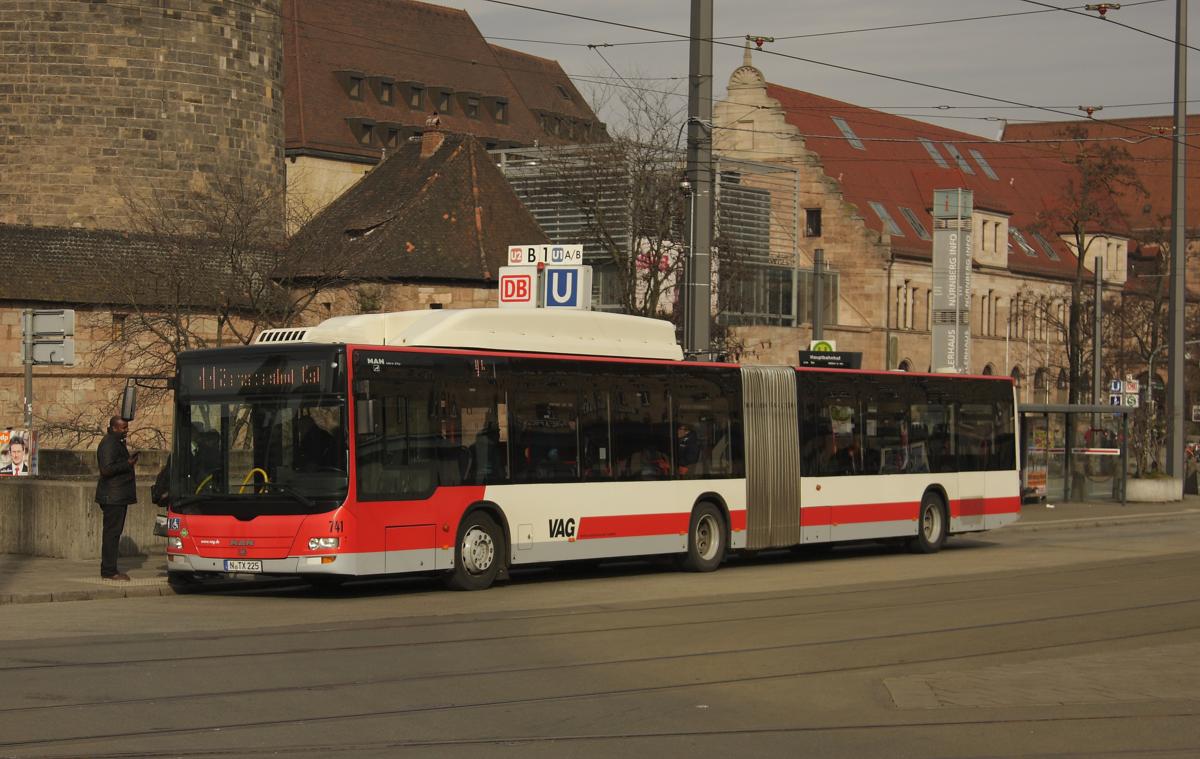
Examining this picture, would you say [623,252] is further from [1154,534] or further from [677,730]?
[677,730]

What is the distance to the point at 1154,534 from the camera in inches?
1276

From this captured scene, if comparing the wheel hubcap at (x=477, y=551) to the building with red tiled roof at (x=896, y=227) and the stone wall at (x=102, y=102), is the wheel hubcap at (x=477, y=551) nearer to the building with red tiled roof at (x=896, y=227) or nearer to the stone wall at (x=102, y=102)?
the stone wall at (x=102, y=102)

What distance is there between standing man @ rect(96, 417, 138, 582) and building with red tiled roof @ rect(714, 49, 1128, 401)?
2056 inches

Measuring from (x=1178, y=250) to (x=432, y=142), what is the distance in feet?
80.2

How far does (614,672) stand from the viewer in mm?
12180

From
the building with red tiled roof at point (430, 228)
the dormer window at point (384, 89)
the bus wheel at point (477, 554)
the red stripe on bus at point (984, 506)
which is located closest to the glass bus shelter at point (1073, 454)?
the red stripe on bus at point (984, 506)

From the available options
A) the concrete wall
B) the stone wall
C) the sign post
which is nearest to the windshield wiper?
the concrete wall

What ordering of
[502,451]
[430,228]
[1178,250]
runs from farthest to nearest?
[430,228] < [1178,250] < [502,451]

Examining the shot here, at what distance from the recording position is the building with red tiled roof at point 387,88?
8406 centimetres

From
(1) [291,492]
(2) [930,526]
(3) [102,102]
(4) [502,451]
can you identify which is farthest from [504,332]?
(3) [102,102]

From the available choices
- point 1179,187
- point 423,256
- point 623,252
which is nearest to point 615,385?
point 623,252

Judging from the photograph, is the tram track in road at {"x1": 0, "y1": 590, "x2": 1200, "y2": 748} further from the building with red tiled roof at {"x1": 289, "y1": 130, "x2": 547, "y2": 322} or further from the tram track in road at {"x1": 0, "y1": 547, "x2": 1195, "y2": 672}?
the building with red tiled roof at {"x1": 289, "y1": 130, "x2": 547, "y2": 322}

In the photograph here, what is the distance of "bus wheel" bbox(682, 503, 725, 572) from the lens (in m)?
21.8

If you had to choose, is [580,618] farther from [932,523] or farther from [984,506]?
[984,506]
